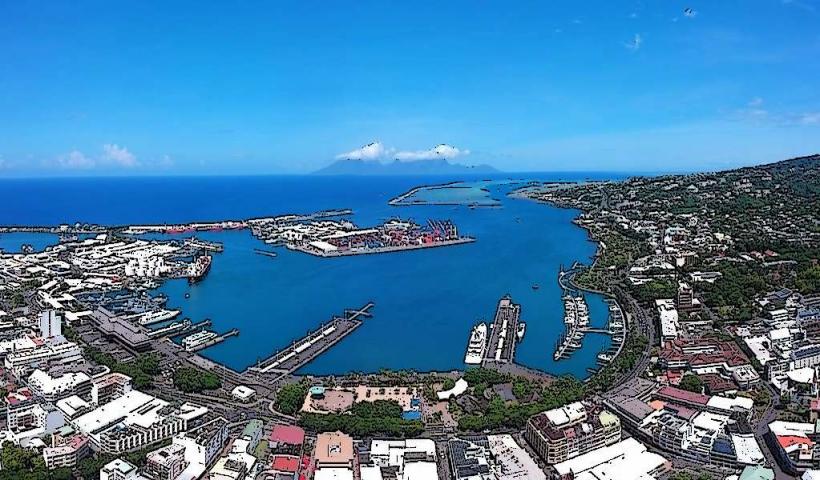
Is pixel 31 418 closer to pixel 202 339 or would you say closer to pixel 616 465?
pixel 202 339

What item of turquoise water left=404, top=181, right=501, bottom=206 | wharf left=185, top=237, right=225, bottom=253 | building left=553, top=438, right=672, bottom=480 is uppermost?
turquoise water left=404, top=181, right=501, bottom=206

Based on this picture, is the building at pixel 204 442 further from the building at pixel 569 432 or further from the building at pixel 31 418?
the building at pixel 569 432

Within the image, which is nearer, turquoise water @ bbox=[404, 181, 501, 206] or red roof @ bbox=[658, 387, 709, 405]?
red roof @ bbox=[658, 387, 709, 405]

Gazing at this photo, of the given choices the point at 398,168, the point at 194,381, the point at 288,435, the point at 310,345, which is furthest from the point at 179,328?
the point at 398,168

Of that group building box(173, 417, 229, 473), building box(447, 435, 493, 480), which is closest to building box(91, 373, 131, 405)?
building box(173, 417, 229, 473)

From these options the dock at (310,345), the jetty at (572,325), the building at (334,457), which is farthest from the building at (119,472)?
the jetty at (572,325)

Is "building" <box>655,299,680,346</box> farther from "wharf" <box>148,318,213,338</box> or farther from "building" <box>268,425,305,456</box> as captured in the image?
"wharf" <box>148,318,213,338</box>
